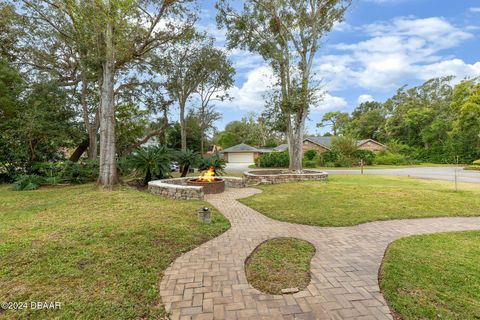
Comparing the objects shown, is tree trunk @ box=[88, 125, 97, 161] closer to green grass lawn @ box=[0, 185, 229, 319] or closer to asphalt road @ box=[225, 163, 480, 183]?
green grass lawn @ box=[0, 185, 229, 319]

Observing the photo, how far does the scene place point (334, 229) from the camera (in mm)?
4695

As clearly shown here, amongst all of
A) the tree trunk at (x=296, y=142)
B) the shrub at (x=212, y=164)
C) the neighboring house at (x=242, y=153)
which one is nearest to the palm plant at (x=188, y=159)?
the shrub at (x=212, y=164)

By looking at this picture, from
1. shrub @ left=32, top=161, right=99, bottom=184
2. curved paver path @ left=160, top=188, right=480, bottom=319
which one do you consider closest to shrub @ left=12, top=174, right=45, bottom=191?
shrub @ left=32, top=161, right=99, bottom=184

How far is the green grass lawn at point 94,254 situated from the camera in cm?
229

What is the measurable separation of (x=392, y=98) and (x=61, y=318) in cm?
4946

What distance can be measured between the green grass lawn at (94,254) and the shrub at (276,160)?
21.9 meters

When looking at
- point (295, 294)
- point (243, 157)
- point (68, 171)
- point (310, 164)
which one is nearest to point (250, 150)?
point (243, 157)

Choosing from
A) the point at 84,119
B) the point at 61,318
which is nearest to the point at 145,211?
the point at 61,318

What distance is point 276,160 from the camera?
89.8 ft

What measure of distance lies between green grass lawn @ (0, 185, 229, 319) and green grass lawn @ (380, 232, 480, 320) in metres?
2.58

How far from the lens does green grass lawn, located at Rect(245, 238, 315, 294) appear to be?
106 inches

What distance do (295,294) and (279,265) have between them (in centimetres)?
66

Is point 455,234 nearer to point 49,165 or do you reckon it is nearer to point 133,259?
point 133,259

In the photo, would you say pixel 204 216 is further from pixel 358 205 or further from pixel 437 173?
pixel 437 173
